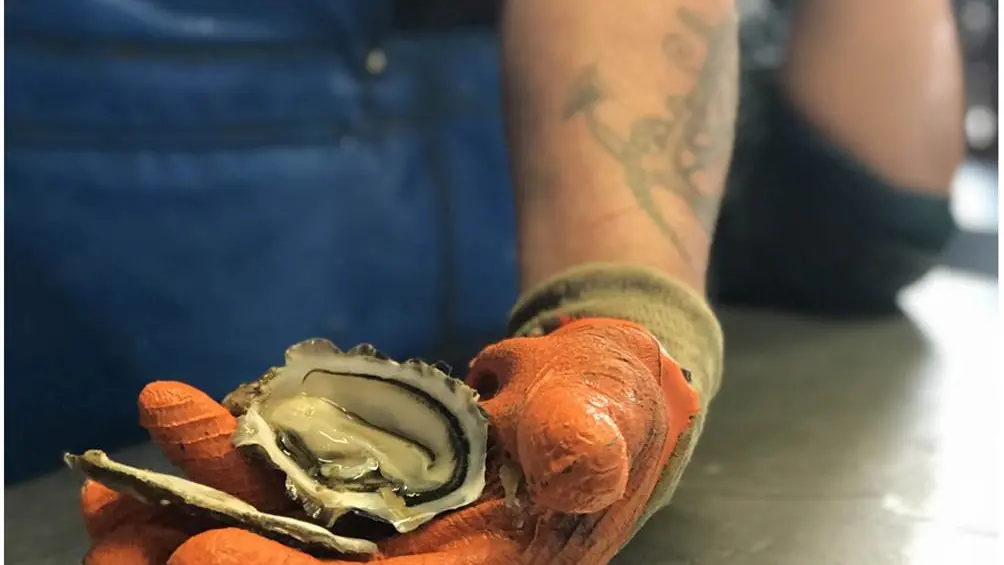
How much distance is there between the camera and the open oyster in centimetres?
36

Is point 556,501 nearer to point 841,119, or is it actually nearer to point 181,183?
point 181,183

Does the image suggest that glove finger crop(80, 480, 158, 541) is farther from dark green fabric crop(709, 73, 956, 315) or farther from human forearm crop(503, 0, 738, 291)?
dark green fabric crop(709, 73, 956, 315)

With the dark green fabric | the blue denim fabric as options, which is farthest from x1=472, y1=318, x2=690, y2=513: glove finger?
the dark green fabric

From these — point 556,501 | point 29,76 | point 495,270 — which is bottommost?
point 495,270

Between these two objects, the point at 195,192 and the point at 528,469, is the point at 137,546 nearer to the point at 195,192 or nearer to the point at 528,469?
the point at 528,469

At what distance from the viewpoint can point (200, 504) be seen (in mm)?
355

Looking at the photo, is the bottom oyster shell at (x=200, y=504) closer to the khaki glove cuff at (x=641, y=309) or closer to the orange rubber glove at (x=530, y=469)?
the orange rubber glove at (x=530, y=469)

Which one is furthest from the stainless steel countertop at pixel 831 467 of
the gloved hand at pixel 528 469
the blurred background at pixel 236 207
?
the gloved hand at pixel 528 469

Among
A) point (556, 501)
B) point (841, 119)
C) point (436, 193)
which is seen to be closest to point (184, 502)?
point (556, 501)

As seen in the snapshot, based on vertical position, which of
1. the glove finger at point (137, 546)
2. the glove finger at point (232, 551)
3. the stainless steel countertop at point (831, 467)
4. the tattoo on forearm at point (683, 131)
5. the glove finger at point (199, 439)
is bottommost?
the stainless steel countertop at point (831, 467)

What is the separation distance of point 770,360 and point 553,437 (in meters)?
0.69

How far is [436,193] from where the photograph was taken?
36.5 inches

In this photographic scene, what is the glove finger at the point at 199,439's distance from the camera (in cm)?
38

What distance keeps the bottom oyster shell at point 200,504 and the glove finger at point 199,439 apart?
0.06 feet
